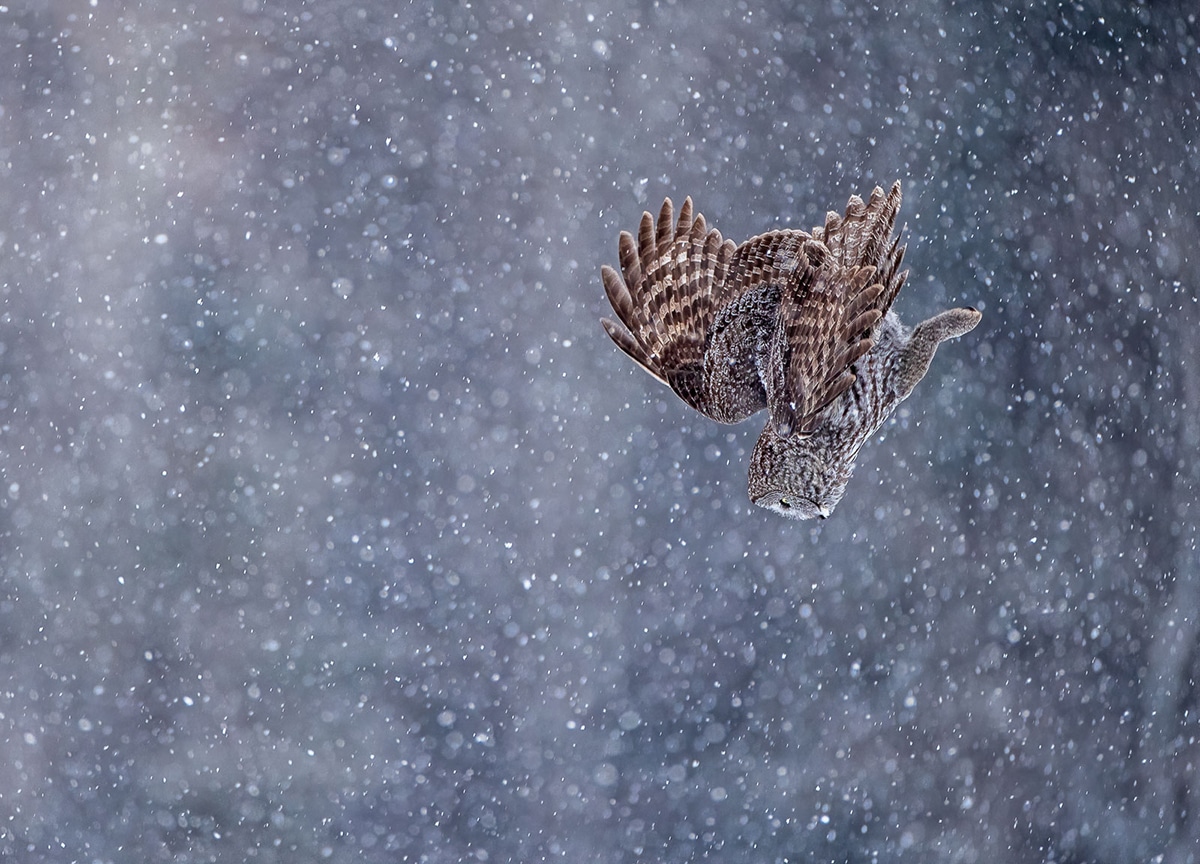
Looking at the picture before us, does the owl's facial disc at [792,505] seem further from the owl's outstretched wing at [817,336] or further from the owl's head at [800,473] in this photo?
the owl's outstretched wing at [817,336]

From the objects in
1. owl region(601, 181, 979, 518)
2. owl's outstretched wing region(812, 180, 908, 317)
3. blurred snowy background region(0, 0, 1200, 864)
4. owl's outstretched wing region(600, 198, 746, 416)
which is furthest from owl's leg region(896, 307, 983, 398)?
blurred snowy background region(0, 0, 1200, 864)

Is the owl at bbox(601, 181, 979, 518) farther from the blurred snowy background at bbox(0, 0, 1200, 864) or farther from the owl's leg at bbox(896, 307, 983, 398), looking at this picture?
the blurred snowy background at bbox(0, 0, 1200, 864)

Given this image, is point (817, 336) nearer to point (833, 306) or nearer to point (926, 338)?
point (833, 306)

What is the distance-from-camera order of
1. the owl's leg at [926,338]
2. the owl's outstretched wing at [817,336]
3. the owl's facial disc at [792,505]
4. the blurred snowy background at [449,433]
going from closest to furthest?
the owl's outstretched wing at [817,336] → the owl's leg at [926,338] → the owl's facial disc at [792,505] → the blurred snowy background at [449,433]

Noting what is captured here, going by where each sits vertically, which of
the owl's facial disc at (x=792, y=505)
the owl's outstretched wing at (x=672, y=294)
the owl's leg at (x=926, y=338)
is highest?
the owl's outstretched wing at (x=672, y=294)

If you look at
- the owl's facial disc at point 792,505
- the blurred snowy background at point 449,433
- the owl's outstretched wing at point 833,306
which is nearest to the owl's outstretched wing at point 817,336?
the owl's outstretched wing at point 833,306

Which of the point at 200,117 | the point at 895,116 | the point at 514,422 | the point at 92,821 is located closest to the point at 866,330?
the point at 514,422

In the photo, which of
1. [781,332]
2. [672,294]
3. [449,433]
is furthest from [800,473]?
[449,433]
